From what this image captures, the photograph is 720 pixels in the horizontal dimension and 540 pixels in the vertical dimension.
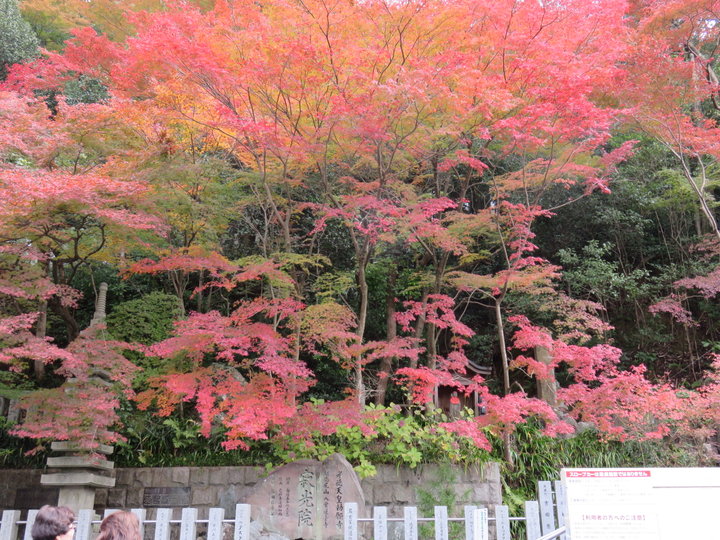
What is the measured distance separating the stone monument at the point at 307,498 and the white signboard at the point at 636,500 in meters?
4.68

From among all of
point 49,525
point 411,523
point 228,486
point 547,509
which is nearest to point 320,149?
point 228,486

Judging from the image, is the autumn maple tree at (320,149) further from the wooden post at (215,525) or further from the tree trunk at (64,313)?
the wooden post at (215,525)

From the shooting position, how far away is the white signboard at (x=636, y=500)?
2.62 meters

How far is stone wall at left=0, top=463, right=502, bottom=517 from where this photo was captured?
827 centimetres

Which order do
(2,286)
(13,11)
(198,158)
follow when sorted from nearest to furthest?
(2,286) < (198,158) < (13,11)

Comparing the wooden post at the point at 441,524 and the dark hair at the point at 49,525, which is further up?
the dark hair at the point at 49,525

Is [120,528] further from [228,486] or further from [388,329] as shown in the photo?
[388,329]

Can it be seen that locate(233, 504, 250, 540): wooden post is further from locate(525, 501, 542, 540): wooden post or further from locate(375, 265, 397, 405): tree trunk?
locate(375, 265, 397, 405): tree trunk

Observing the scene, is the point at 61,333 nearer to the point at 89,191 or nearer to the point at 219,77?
the point at 89,191

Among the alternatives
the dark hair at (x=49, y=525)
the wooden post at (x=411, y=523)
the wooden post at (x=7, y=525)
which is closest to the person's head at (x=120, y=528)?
the dark hair at (x=49, y=525)

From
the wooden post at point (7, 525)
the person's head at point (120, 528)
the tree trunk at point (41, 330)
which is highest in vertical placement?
the tree trunk at point (41, 330)

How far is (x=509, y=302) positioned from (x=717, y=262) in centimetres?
470

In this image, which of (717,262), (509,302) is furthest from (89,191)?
(717,262)

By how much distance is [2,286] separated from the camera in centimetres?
676
